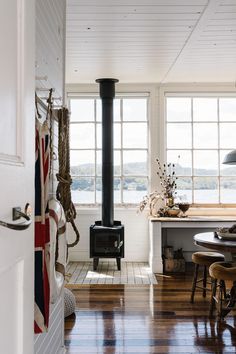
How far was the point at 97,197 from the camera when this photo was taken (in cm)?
648

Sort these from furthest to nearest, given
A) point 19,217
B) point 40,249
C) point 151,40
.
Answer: point 151,40 < point 40,249 < point 19,217

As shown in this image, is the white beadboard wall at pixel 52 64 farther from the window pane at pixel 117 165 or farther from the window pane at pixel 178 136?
the window pane at pixel 178 136

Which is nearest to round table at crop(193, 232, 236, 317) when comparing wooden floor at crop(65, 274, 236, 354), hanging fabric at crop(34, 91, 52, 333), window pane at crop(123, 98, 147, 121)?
wooden floor at crop(65, 274, 236, 354)

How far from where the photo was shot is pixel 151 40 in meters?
4.20

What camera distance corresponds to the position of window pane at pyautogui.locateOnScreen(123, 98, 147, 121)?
6.45 meters

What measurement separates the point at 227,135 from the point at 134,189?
5.61 feet

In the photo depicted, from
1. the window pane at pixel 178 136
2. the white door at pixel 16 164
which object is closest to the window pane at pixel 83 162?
the window pane at pixel 178 136

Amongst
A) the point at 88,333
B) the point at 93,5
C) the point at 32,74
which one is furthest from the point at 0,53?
the point at 88,333

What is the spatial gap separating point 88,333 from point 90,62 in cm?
321

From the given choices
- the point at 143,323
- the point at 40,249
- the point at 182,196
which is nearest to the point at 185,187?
the point at 182,196

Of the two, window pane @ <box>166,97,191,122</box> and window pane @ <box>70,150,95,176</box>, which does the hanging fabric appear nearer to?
window pane @ <box>70,150,95,176</box>

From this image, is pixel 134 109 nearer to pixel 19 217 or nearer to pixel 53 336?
pixel 53 336

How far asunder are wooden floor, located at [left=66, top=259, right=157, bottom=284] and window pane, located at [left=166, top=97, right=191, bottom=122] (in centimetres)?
236

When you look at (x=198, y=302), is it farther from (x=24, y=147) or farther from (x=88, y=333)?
(x=24, y=147)
